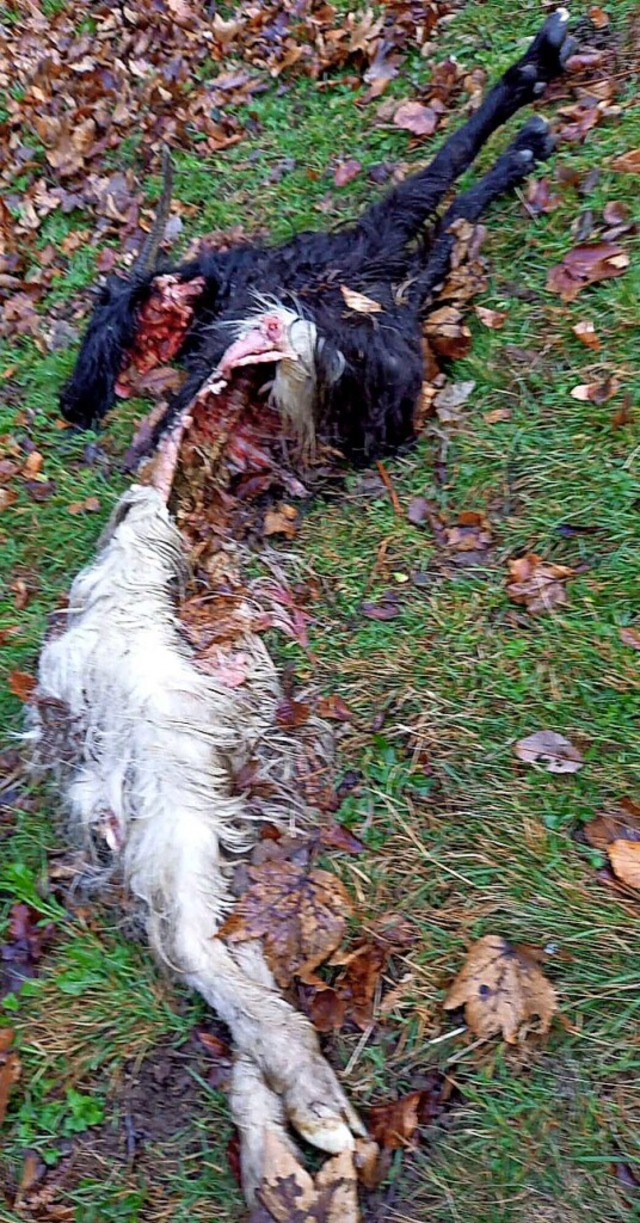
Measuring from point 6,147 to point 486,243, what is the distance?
3.33m

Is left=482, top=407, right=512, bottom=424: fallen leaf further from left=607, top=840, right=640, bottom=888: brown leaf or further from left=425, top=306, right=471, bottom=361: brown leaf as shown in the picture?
left=607, top=840, right=640, bottom=888: brown leaf

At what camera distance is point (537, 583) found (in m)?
2.78

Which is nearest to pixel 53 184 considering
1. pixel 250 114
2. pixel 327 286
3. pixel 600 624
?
pixel 250 114

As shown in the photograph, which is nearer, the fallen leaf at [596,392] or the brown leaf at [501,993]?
the brown leaf at [501,993]

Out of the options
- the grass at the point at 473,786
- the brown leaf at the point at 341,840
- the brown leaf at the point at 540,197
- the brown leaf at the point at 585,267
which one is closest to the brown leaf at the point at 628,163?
the grass at the point at 473,786

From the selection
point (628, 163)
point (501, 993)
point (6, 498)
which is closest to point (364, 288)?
point (628, 163)

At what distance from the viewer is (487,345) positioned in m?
3.31

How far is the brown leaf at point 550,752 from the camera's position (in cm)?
245

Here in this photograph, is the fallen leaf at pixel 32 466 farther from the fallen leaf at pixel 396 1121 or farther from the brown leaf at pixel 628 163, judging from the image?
the fallen leaf at pixel 396 1121

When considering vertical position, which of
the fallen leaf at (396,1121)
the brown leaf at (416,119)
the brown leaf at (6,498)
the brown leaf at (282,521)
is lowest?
the fallen leaf at (396,1121)

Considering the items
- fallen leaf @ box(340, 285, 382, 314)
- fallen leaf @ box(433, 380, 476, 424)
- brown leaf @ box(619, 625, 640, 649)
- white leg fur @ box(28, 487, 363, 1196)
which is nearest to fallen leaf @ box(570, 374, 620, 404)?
fallen leaf @ box(433, 380, 476, 424)

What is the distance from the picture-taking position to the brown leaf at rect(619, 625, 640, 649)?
2.59m

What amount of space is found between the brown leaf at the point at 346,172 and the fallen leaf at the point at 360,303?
1.15 metres

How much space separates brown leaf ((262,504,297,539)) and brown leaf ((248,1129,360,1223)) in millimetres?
1802
